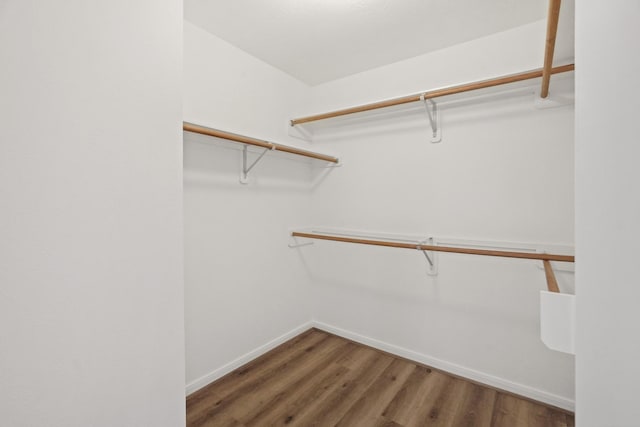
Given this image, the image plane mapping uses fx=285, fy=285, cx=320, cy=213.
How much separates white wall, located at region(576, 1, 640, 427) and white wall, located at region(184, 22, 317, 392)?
161cm

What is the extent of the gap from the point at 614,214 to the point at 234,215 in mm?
1869

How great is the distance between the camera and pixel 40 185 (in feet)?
2.50

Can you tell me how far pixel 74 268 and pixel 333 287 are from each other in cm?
192

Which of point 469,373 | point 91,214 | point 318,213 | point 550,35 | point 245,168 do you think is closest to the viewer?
point 91,214

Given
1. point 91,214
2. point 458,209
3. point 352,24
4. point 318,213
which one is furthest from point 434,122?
point 91,214

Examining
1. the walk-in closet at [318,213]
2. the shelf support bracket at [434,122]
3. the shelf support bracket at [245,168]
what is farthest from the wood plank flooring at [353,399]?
the shelf support bracket at [434,122]

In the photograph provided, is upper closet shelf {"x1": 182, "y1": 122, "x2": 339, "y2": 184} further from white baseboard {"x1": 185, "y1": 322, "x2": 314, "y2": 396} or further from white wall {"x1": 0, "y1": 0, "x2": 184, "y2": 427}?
white baseboard {"x1": 185, "y1": 322, "x2": 314, "y2": 396}

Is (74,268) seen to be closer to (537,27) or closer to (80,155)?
(80,155)

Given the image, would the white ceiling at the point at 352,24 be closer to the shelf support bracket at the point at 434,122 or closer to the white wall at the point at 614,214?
the shelf support bracket at the point at 434,122

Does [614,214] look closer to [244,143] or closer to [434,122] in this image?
[244,143]

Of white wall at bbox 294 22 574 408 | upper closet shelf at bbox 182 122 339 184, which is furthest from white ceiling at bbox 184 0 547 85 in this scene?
upper closet shelf at bbox 182 122 339 184

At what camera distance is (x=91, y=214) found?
851 millimetres

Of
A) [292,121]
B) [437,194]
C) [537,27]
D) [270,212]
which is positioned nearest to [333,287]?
[270,212]

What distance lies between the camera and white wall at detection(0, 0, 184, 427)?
0.73 m
